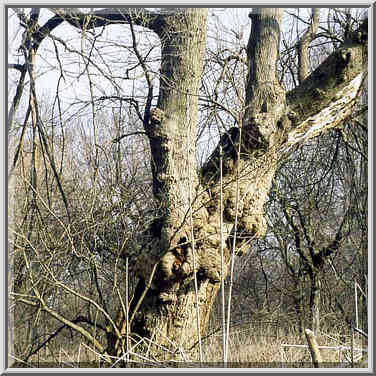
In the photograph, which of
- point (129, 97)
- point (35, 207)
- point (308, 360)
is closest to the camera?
A: point (308, 360)

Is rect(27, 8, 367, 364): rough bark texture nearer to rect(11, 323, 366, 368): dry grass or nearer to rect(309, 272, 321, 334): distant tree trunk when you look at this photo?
rect(11, 323, 366, 368): dry grass

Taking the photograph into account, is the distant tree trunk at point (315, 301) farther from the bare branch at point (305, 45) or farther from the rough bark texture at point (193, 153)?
the bare branch at point (305, 45)

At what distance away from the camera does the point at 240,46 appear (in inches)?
137

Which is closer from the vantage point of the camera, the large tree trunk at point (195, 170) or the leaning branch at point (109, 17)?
the leaning branch at point (109, 17)

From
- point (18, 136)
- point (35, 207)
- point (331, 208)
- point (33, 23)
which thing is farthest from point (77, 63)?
point (331, 208)

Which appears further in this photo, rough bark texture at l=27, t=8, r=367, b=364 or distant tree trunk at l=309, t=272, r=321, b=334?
distant tree trunk at l=309, t=272, r=321, b=334

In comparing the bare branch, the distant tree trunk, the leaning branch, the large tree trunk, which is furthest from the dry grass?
the bare branch

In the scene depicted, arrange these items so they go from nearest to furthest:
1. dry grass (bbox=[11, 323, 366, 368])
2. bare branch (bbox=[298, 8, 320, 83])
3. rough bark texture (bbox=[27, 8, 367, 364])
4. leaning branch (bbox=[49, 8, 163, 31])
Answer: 1. dry grass (bbox=[11, 323, 366, 368])
2. leaning branch (bbox=[49, 8, 163, 31])
3. rough bark texture (bbox=[27, 8, 367, 364])
4. bare branch (bbox=[298, 8, 320, 83])

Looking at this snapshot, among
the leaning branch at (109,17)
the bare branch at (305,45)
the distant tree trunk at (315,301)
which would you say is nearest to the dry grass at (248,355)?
the distant tree trunk at (315,301)

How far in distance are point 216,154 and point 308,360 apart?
4.89ft

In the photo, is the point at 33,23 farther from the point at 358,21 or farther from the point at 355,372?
the point at 355,372

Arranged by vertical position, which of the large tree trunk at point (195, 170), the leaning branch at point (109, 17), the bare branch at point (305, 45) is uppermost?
the bare branch at point (305, 45)

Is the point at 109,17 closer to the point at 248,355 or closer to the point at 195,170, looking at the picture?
the point at 195,170

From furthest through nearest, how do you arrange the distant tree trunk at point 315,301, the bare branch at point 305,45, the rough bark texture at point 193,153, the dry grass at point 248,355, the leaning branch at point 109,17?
the distant tree trunk at point 315,301
the bare branch at point 305,45
the rough bark texture at point 193,153
the leaning branch at point 109,17
the dry grass at point 248,355
